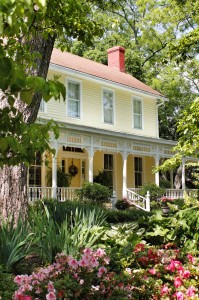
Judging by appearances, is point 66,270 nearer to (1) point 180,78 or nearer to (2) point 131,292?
(2) point 131,292

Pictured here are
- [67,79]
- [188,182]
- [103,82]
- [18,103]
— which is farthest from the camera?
[188,182]

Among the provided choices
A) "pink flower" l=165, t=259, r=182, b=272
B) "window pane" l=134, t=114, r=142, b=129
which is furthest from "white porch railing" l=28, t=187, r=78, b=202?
"pink flower" l=165, t=259, r=182, b=272

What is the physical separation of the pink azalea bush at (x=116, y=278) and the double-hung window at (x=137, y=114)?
1975 centimetres

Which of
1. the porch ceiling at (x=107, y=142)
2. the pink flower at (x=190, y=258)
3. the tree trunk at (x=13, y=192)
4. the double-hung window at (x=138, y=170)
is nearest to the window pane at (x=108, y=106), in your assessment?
the porch ceiling at (x=107, y=142)

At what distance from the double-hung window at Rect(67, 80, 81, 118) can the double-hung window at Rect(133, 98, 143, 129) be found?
4642 mm

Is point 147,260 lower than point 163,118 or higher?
lower

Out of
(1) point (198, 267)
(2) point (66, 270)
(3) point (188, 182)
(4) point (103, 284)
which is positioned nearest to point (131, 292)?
(4) point (103, 284)

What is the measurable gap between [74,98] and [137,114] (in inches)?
202

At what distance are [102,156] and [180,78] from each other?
13.8 m

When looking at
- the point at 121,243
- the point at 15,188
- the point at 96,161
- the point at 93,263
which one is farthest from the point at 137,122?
the point at 93,263

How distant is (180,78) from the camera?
33812 millimetres

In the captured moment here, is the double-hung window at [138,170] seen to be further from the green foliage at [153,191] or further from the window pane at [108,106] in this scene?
the window pane at [108,106]

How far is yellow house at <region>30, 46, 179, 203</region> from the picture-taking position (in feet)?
64.4

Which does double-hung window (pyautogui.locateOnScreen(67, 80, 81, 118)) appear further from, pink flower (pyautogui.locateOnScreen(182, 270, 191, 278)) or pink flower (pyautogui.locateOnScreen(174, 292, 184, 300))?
pink flower (pyautogui.locateOnScreen(174, 292, 184, 300))
